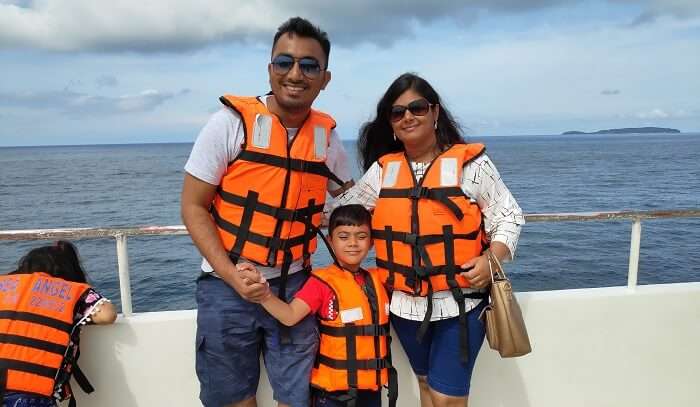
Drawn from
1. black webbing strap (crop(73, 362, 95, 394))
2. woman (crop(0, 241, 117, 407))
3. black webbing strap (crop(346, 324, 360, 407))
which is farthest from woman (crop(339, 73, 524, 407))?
black webbing strap (crop(73, 362, 95, 394))

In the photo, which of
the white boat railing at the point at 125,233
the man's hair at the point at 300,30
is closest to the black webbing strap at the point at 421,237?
the white boat railing at the point at 125,233

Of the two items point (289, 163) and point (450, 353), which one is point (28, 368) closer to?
point (289, 163)

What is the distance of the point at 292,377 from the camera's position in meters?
2.12

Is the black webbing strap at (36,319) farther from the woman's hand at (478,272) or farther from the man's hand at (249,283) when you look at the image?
the woman's hand at (478,272)

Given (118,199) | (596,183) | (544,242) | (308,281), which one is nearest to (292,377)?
(308,281)

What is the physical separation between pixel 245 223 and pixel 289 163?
0.32 meters

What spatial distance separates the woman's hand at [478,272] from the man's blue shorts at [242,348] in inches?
28.6

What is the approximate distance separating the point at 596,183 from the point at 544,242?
786 inches

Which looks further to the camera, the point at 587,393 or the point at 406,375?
the point at 587,393

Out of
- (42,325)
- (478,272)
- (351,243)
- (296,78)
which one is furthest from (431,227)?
(42,325)

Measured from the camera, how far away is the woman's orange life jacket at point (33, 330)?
6.75ft

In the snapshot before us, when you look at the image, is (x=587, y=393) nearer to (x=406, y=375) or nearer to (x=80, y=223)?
(x=406, y=375)

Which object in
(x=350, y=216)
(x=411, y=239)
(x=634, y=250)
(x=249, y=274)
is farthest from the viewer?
(x=634, y=250)

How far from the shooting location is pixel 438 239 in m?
2.11
